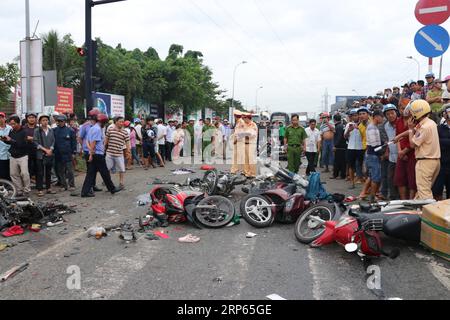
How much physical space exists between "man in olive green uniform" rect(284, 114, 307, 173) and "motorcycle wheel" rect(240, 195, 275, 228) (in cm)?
436

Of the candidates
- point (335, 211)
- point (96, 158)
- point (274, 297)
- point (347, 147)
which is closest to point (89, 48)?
point (96, 158)

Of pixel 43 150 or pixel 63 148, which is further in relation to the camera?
pixel 63 148

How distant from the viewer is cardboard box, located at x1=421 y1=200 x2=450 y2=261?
15.2ft

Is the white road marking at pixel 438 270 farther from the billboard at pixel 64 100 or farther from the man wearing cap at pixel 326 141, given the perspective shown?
the billboard at pixel 64 100

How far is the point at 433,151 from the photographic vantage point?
6109 millimetres

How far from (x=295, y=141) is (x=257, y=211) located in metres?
4.46

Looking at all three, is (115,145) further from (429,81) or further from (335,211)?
(429,81)

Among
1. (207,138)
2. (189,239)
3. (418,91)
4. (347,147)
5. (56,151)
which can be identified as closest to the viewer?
(189,239)

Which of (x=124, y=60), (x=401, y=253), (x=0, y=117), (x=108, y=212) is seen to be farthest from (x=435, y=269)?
(x=124, y=60)

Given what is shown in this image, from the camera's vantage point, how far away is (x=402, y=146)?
7281 mm

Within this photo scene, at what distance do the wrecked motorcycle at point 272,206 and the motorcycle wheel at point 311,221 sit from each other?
0.52 meters

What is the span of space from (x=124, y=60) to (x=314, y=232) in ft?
90.0

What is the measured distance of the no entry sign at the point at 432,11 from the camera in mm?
6863
